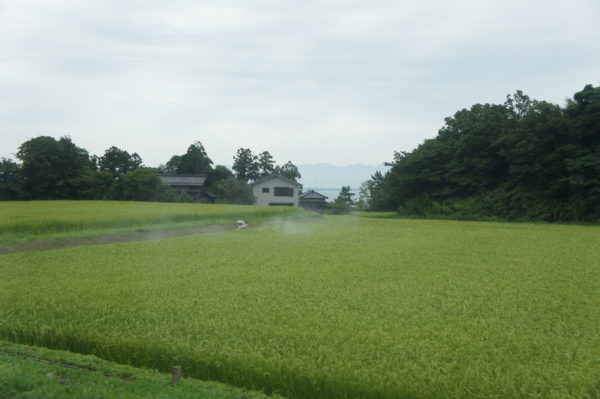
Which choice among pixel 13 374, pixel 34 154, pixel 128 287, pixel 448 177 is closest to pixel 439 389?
pixel 13 374

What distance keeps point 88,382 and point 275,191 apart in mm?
45783

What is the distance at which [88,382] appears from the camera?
11.6 ft

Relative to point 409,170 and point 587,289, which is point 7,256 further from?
point 409,170

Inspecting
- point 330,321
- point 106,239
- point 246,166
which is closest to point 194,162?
point 246,166

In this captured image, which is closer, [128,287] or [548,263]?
[128,287]

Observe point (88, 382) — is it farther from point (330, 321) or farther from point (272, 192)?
point (272, 192)

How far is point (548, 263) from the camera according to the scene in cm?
1010

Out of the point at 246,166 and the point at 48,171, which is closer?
the point at 48,171

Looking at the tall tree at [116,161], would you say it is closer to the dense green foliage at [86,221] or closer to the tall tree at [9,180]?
the tall tree at [9,180]

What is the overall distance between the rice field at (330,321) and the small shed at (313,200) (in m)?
46.6

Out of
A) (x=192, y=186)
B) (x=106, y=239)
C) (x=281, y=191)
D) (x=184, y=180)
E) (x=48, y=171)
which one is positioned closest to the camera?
(x=106, y=239)

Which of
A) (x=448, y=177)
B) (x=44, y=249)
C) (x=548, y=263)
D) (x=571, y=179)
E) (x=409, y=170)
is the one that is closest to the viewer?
(x=548, y=263)

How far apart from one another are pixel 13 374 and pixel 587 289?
26.0 feet

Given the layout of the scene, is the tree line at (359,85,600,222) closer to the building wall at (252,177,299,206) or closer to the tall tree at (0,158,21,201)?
the building wall at (252,177,299,206)
